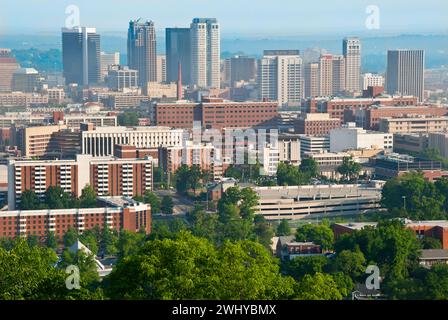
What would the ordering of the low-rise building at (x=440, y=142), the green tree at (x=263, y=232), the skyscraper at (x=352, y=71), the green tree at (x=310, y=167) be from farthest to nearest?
the skyscraper at (x=352, y=71)
the low-rise building at (x=440, y=142)
the green tree at (x=310, y=167)
the green tree at (x=263, y=232)

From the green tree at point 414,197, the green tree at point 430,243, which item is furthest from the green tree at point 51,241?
the green tree at point 430,243

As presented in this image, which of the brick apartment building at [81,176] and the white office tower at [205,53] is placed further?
the white office tower at [205,53]

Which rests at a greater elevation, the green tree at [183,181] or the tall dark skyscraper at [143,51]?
the tall dark skyscraper at [143,51]

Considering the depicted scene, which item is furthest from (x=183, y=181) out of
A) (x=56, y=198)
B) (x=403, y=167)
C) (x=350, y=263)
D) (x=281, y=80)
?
(x=281, y=80)

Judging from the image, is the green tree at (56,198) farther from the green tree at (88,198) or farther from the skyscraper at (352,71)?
the skyscraper at (352,71)

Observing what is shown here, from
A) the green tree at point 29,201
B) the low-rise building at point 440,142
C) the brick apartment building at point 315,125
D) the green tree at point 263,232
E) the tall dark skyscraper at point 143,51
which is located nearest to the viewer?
the green tree at point 263,232

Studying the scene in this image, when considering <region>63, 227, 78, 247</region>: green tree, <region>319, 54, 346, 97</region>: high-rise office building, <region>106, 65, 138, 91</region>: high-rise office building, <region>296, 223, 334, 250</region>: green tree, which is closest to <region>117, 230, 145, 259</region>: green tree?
<region>63, 227, 78, 247</region>: green tree

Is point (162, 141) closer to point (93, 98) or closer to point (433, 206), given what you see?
point (433, 206)
